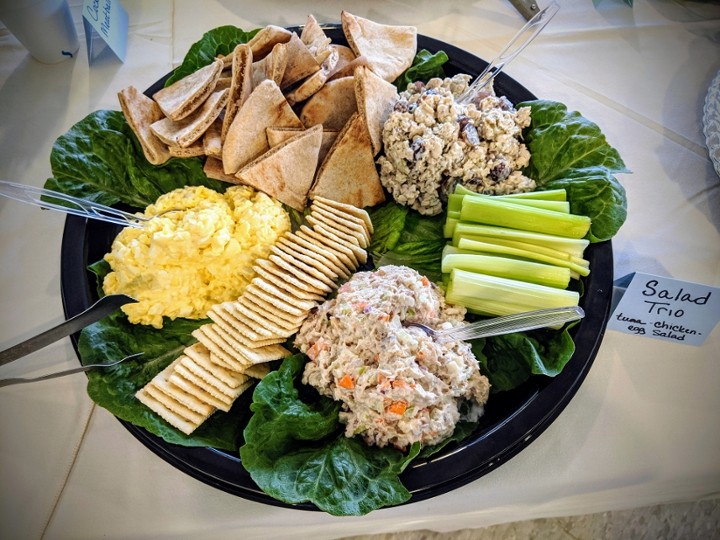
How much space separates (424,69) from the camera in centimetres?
231

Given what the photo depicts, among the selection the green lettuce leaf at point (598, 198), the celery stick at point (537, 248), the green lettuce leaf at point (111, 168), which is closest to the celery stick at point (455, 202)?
the celery stick at point (537, 248)

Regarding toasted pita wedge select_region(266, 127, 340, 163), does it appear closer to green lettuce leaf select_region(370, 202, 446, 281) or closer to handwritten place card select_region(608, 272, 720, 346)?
green lettuce leaf select_region(370, 202, 446, 281)

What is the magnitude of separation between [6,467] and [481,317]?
1.82 metres

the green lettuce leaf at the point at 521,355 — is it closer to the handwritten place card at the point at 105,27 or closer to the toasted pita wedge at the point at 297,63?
the toasted pita wedge at the point at 297,63

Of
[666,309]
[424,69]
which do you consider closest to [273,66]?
[424,69]

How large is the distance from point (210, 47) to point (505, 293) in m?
1.67

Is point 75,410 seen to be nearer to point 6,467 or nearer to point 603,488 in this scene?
point 6,467

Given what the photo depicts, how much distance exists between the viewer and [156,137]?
211 centimetres

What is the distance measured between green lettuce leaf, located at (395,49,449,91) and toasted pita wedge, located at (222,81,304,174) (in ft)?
1.80

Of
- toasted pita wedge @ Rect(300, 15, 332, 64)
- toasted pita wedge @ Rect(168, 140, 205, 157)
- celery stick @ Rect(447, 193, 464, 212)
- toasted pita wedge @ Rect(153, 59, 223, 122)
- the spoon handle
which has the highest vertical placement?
toasted pita wedge @ Rect(300, 15, 332, 64)

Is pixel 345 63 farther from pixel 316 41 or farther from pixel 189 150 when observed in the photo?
pixel 189 150

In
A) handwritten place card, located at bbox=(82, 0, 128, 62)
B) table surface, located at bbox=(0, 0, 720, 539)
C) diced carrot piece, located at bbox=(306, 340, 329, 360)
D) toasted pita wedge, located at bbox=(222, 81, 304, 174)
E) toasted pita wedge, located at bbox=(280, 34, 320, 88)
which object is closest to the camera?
diced carrot piece, located at bbox=(306, 340, 329, 360)

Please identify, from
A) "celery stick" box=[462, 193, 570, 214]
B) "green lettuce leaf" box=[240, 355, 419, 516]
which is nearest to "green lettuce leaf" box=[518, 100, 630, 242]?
"celery stick" box=[462, 193, 570, 214]

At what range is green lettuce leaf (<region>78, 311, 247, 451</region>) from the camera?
5.51 ft
